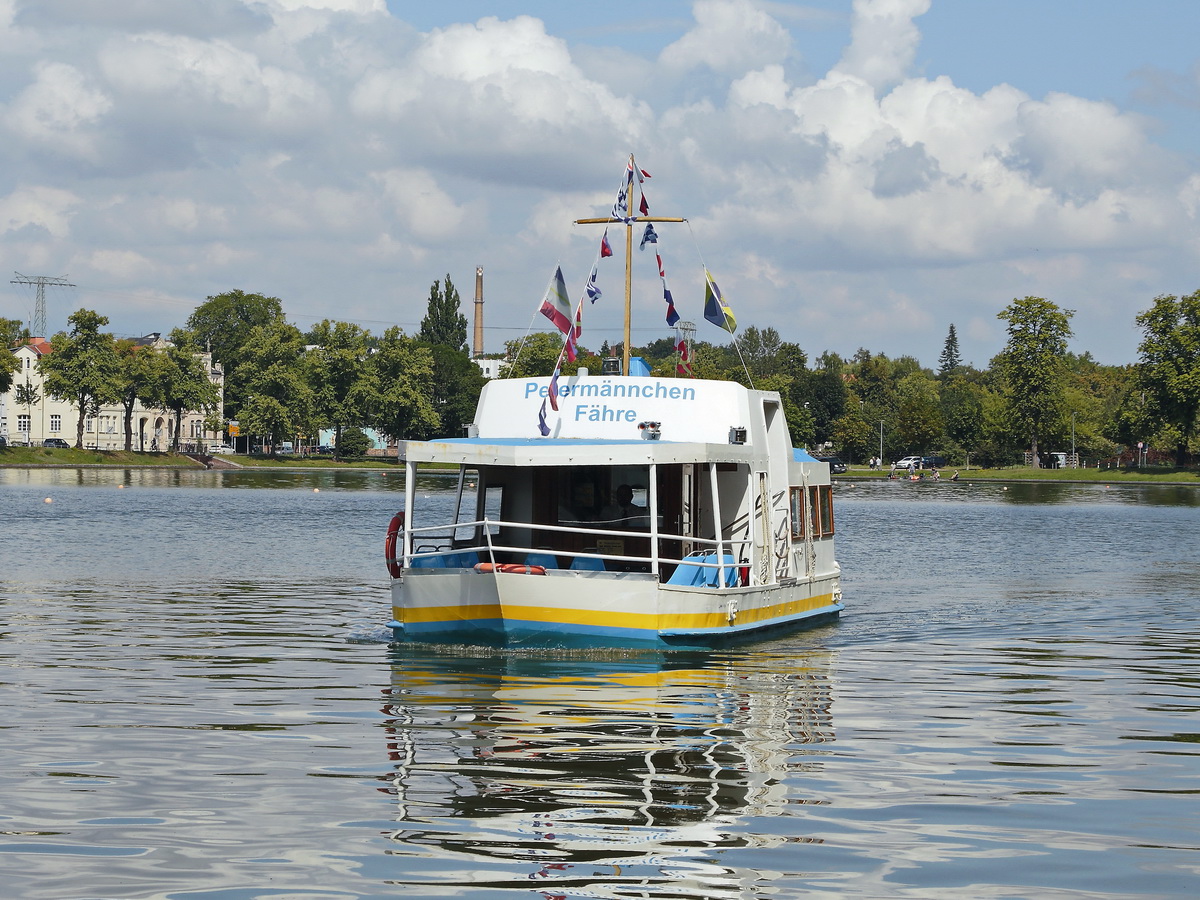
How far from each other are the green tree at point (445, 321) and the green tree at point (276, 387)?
35.0 m

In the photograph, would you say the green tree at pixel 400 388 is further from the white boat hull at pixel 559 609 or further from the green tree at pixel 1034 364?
the white boat hull at pixel 559 609

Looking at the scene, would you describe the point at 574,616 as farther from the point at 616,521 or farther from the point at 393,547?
the point at 393,547

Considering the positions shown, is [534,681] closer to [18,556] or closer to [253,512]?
[18,556]

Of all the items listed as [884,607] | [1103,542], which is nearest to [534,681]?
[884,607]

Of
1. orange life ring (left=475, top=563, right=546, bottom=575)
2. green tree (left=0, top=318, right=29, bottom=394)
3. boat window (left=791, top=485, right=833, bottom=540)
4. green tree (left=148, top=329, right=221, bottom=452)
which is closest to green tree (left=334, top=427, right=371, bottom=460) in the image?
green tree (left=148, top=329, right=221, bottom=452)

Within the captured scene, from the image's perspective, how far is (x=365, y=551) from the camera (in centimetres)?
4803

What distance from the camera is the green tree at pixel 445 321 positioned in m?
196

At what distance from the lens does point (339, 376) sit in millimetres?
162250

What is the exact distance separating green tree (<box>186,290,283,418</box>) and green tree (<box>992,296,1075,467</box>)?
9428 centimetres

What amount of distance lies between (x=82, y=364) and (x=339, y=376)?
2708cm

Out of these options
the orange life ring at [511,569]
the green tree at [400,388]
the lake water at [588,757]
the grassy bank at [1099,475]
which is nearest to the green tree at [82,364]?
the green tree at [400,388]

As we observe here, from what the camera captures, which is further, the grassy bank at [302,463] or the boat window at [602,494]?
the grassy bank at [302,463]

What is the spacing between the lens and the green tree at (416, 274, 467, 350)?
644 feet

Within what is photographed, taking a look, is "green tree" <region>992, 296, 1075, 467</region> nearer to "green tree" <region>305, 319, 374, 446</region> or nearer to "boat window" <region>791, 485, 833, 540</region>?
"green tree" <region>305, 319, 374, 446</region>
